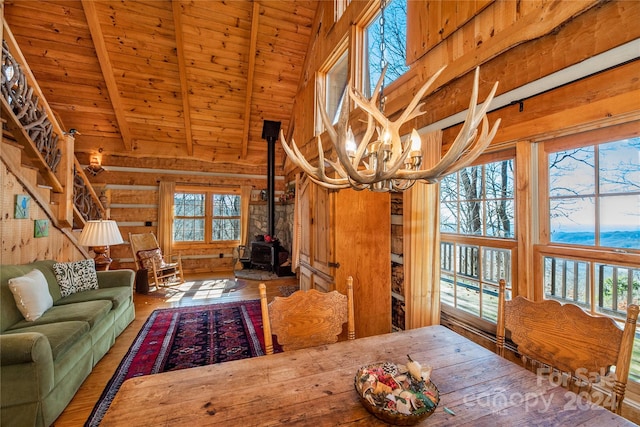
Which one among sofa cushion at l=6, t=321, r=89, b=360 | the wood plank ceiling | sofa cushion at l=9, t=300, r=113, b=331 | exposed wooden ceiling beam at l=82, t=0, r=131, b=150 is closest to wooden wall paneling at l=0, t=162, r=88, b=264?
sofa cushion at l=9, t=300, r=113, b=331

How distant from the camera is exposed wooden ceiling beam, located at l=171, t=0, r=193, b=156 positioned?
13.5 feet

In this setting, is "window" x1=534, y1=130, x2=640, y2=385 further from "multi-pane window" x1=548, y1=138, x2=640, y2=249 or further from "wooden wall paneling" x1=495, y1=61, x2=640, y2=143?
"wooden wall paneling" x1=495, y1=61, x2=640, y2=143

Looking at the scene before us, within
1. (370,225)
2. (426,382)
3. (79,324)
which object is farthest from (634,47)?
(79,324)

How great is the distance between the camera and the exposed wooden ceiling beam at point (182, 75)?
4117 millimetres

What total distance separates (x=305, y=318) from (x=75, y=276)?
2996 mm

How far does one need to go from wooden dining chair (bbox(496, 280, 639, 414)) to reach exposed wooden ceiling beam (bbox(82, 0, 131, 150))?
6.09 m

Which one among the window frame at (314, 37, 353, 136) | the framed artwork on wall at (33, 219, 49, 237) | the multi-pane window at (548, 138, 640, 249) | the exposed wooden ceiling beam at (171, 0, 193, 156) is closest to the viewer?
the multi-pane window at (548, 138, 640, 249)

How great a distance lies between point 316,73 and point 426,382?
4.61 m

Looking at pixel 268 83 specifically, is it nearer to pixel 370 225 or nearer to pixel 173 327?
pixel 370 225

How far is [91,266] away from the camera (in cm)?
317

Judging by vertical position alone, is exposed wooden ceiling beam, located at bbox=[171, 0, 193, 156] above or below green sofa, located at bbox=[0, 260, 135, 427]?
above

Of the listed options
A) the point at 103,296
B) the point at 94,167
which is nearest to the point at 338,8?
the point at 103,296

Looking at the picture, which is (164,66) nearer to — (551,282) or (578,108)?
(578,108)

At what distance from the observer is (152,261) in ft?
15.2
